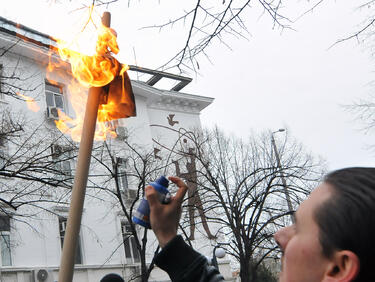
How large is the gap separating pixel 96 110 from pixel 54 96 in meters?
20.3

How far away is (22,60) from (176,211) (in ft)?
64.4

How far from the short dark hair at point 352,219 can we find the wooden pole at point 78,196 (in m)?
0.87

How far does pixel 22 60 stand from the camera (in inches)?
784

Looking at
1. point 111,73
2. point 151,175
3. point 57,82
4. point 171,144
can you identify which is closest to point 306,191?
point 151,175

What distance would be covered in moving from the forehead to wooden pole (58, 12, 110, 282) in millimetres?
796

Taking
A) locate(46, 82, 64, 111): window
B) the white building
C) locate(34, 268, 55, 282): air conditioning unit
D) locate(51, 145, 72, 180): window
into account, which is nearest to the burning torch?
locate(51, 145, 72, 180): window

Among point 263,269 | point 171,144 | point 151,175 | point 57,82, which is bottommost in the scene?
point 263,269

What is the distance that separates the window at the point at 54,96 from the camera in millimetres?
21134

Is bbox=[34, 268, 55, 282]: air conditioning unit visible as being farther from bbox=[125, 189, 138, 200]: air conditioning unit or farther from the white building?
bbox=[125, 189, 138, 200]: air conditioning unit

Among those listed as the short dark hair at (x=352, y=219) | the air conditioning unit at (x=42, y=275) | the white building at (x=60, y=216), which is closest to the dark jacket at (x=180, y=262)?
the short dark hair at (x=352, y=219)

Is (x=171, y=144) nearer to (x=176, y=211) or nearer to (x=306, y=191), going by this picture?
(x=306, y=191)

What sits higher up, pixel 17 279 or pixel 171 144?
pixel 171 144

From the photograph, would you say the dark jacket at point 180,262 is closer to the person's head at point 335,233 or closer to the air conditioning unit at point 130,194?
the person's head at point 335,233

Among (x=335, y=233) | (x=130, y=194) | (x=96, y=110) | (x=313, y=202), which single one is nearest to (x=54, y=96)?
(x=130, y=194)
